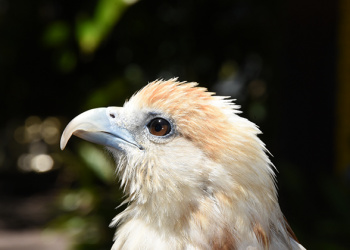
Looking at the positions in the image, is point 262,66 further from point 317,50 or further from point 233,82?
point 317,50

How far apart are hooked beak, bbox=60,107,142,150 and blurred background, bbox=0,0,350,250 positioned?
262 centimetres

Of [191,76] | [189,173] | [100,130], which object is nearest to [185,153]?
[189,173]

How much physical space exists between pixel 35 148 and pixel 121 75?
882 centimetres

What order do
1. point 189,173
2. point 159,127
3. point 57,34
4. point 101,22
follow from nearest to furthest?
point 189,173 < point 159,127 < point 101,22 < point 57,34

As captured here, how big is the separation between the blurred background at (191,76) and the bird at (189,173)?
8.61 ft

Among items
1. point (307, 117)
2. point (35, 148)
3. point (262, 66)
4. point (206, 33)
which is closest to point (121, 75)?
point (206, 33)

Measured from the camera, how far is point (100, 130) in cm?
206

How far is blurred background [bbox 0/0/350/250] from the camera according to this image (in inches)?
198

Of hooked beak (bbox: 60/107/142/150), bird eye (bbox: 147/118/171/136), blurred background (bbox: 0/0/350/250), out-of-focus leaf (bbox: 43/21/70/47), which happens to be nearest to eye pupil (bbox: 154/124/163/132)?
bird eye (bbox: 147/118/171/136)

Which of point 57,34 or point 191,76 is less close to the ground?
point 57,34

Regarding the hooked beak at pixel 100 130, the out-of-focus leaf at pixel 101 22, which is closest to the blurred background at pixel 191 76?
the out-of-focus leaf at pixel 101 22

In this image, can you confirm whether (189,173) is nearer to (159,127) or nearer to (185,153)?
(185,153)

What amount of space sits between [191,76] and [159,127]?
4.09 m

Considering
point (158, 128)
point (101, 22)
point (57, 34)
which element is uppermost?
point (57, 34)
